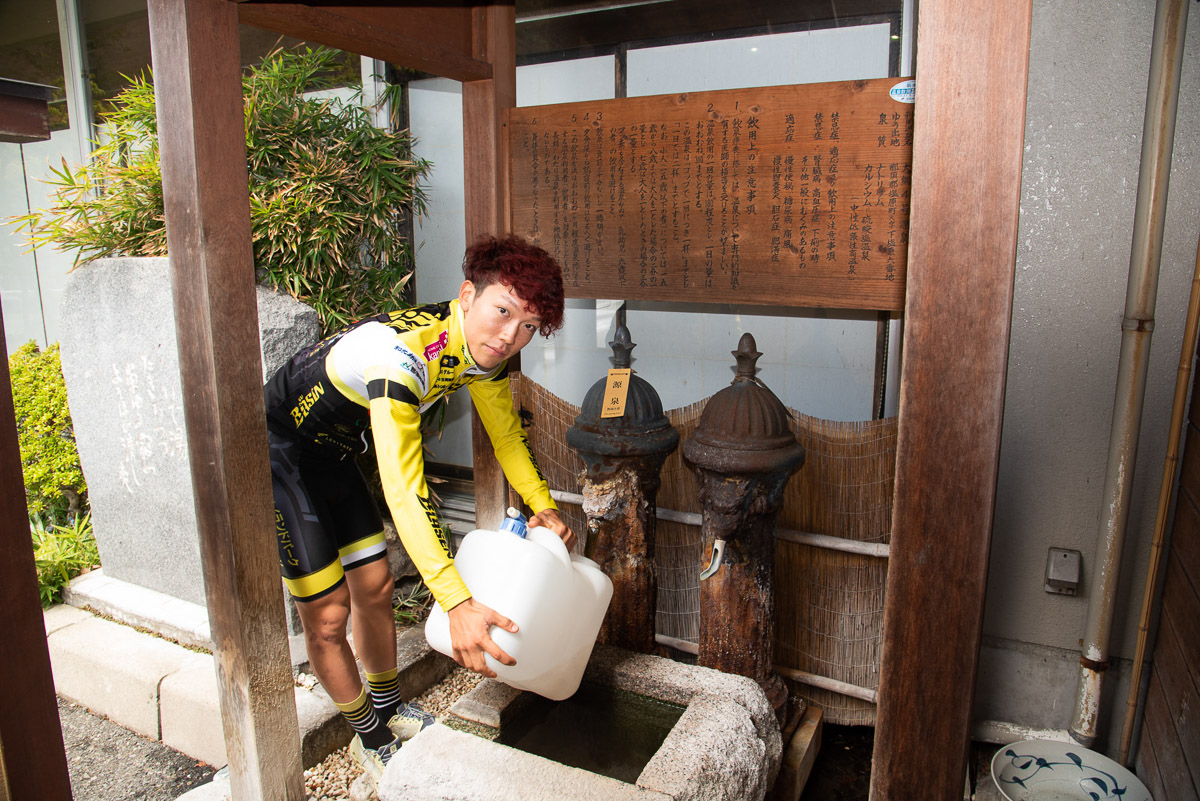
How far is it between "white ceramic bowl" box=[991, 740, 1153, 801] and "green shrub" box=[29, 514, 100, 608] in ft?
17.4

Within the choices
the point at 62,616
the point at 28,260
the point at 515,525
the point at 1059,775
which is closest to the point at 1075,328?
the point at 1059,775

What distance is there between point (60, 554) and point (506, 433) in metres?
3.66

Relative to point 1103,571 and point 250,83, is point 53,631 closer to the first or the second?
point 250,83

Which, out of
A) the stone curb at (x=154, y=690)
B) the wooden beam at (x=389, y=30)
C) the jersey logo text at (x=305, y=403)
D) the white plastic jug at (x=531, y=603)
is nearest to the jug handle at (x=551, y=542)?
the white plastic jug at (x=531, y=603)

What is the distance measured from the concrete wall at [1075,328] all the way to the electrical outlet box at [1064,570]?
0.04 meters

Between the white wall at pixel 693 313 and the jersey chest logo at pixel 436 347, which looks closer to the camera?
the jersey chest logo at pixel 436 347

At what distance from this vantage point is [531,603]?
2.36 meters

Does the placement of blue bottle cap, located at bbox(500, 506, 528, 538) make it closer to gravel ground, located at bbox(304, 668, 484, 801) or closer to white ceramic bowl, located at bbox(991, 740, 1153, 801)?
gravel ground, located at bbox(304, 668, 484, 801)

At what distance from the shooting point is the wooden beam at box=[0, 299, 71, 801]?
186 cm

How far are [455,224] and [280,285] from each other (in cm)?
127

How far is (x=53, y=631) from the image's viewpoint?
4.36 m

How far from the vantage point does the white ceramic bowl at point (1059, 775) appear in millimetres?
2789

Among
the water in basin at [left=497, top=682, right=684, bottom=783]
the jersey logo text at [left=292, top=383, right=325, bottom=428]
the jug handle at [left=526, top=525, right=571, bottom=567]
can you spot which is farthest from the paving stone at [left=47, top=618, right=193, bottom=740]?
the jug handle at [left=526, top=525, right=571, bottom=567]

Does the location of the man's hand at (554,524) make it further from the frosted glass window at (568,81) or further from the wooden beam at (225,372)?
the frosted glass window at (568,81)
